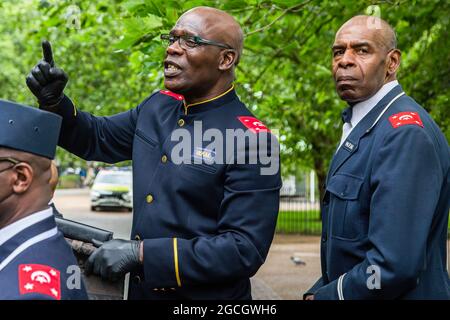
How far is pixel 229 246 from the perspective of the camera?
258 centimetres

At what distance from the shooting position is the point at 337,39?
3.03 metres

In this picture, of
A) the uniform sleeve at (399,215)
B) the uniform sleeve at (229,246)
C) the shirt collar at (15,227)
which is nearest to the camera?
the shirt collar at (15,227)

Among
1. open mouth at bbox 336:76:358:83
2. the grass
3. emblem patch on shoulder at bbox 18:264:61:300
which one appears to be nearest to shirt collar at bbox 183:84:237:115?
open mouth at bbox 336:76:358:83

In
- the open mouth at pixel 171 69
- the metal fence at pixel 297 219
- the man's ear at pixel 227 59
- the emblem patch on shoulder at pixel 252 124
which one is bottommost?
the metal fence at pixel 297 219

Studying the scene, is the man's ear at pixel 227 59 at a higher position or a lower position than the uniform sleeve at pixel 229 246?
higher

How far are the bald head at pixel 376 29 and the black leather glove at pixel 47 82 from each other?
1255 mm

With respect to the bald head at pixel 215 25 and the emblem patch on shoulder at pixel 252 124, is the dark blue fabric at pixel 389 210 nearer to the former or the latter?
the emblem patch on shoulder at pixel 252 124

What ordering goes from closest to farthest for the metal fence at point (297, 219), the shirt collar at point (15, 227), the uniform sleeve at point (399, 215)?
the shirt collar at point (15, 227) → the uniform sleeve at point (399, 215) → the metal fence at point (297, 219)

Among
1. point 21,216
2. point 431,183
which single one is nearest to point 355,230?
point 431,183

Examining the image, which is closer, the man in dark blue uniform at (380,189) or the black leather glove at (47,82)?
the man in dark blue uniform at (380,189)

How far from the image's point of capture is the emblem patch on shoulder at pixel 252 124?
9.25 ft

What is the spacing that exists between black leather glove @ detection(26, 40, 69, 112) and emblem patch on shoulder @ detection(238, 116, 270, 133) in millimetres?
774

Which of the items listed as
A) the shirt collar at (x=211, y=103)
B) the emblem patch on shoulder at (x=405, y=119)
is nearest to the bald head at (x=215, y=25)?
the shirt collar at (x=211, y=103)
